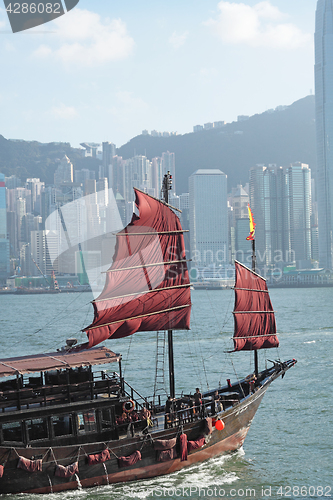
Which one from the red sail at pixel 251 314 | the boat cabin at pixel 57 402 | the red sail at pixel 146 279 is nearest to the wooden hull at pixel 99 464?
the boat cabin at pixel 57 402

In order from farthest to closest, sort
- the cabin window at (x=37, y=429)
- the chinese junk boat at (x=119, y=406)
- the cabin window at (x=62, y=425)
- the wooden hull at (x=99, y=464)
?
1. the cabin window at (x=62, y=425)
2. the cabin window at (x=37, y=429)
3. the chinese junk boat at (x=119, y=406)
4. the wooden hull at (x=99, y=464)

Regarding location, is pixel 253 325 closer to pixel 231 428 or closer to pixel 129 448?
pixel 231 428

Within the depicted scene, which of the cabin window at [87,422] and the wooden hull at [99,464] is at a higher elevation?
the cabin window at [87,422]

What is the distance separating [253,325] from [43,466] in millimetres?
10988

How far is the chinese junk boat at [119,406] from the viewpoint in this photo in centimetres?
1497

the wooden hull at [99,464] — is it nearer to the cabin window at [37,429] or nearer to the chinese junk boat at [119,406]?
the chinese junk boat at [119,406]

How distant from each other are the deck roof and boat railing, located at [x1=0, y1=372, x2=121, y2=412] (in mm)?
485

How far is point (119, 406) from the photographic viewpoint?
16.9m

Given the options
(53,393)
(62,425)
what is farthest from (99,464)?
(53,393)

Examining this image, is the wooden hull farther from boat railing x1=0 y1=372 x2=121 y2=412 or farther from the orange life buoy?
boat railing x1=0 y1=372 x2=121 y2=412

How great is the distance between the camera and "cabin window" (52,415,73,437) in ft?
50.3

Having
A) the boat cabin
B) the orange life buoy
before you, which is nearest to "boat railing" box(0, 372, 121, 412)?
the boat cabin

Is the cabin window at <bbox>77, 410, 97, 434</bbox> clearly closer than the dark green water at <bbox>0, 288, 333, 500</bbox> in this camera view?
Yes

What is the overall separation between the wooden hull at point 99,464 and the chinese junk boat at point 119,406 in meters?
0.03
